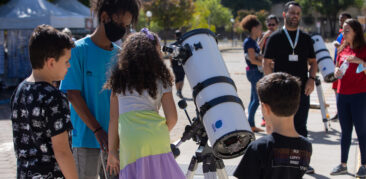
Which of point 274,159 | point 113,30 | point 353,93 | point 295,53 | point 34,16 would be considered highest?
point 34,16

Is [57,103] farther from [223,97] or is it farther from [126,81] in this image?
[223,97]

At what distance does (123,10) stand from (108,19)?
0.39ft

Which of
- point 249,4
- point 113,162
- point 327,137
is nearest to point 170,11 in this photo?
point 327,137

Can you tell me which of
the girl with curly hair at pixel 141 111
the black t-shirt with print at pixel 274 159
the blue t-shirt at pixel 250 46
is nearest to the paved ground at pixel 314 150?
the blue t-shirt at pixel 250 46

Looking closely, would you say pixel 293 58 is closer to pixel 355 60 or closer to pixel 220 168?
pixel 355 60

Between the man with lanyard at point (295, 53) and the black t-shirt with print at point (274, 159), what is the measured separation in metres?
2.60

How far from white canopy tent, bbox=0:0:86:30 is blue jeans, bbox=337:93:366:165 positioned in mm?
10509

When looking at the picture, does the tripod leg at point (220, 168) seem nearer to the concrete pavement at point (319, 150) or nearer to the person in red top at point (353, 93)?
the concrete pavement at point (319, 150)

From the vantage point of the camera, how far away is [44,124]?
228 centimetres

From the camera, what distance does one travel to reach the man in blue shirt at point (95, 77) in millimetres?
2795

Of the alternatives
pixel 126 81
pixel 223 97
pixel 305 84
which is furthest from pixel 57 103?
pixel 305 84

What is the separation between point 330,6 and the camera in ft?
198

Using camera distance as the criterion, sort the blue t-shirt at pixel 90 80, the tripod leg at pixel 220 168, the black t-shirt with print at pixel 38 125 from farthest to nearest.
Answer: the tripod leg at pixel 220 168
the blue t-shirt at pixel 90 80
the black t-shirt with print at pixel 38 125

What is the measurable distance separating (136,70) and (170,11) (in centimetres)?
2937
